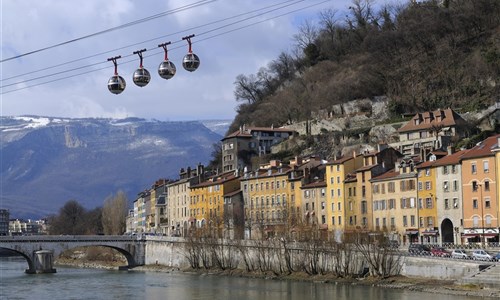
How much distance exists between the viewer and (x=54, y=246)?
3920 inches

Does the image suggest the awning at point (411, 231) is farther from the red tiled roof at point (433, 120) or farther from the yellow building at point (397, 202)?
the red tiled roof at point (433, 120)

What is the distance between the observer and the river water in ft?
187

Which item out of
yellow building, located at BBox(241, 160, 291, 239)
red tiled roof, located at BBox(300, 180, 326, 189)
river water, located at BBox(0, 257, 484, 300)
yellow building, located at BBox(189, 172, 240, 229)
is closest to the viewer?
river water, located at BBox(0, 257, 484, 300)

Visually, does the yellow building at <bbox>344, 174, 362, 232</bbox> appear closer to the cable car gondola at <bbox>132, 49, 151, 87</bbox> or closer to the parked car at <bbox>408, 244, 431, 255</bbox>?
the parked car at <bbox>408, 244, 431, 255</bbox>

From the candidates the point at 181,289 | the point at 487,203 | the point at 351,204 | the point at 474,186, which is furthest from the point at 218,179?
the point at 487,203

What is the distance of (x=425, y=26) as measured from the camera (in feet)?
374

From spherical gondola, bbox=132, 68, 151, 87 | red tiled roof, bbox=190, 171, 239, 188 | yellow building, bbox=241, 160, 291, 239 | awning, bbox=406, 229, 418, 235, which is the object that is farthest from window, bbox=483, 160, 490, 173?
spherical gondola, bbox=132, 68, 151, 87

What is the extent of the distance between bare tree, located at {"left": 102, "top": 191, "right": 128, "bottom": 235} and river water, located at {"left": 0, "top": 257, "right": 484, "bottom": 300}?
193 feet

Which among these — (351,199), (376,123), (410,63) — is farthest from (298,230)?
(410,63)

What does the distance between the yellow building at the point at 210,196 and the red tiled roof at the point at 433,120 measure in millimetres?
22211

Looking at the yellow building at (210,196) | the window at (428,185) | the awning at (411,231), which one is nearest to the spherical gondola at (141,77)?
the window at (428,185)

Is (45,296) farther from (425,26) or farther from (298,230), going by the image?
(425,26)

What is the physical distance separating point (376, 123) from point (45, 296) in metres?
52.2

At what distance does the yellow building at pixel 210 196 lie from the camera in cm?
10238
